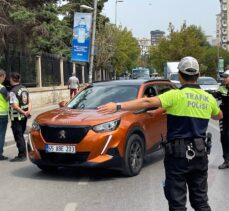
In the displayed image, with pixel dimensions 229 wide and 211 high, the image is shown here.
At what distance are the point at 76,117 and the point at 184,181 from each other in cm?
403

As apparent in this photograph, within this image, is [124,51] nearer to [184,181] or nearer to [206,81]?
[206,81]

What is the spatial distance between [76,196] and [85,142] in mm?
1096

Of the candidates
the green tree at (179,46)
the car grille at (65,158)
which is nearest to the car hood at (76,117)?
the car grille at (65,158)

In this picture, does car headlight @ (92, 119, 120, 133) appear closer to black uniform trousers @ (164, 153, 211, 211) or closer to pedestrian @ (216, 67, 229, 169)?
pedestrian @ (216, 67, 229, 169)

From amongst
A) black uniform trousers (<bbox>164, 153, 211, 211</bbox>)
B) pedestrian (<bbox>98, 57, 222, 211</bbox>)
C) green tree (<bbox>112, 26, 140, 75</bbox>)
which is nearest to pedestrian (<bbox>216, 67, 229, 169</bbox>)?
pedestrian (<bbox>98, 57, 222, 211</bbox>)

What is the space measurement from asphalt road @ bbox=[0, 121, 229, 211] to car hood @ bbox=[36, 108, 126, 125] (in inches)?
36.7

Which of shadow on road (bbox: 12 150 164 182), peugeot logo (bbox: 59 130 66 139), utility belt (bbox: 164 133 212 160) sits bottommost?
shadow on road (bbox: 12 150 164 182)

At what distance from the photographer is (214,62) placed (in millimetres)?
91688

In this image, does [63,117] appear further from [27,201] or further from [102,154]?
[27,201]

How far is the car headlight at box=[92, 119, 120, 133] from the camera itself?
27.3ft

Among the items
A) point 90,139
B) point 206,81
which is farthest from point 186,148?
point 206,81

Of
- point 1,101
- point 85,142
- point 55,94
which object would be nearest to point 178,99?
point 85,142

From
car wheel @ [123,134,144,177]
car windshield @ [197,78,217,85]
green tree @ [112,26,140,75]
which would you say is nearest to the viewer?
car wheel @ [123,134,144,177]

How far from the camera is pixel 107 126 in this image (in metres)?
8.40
